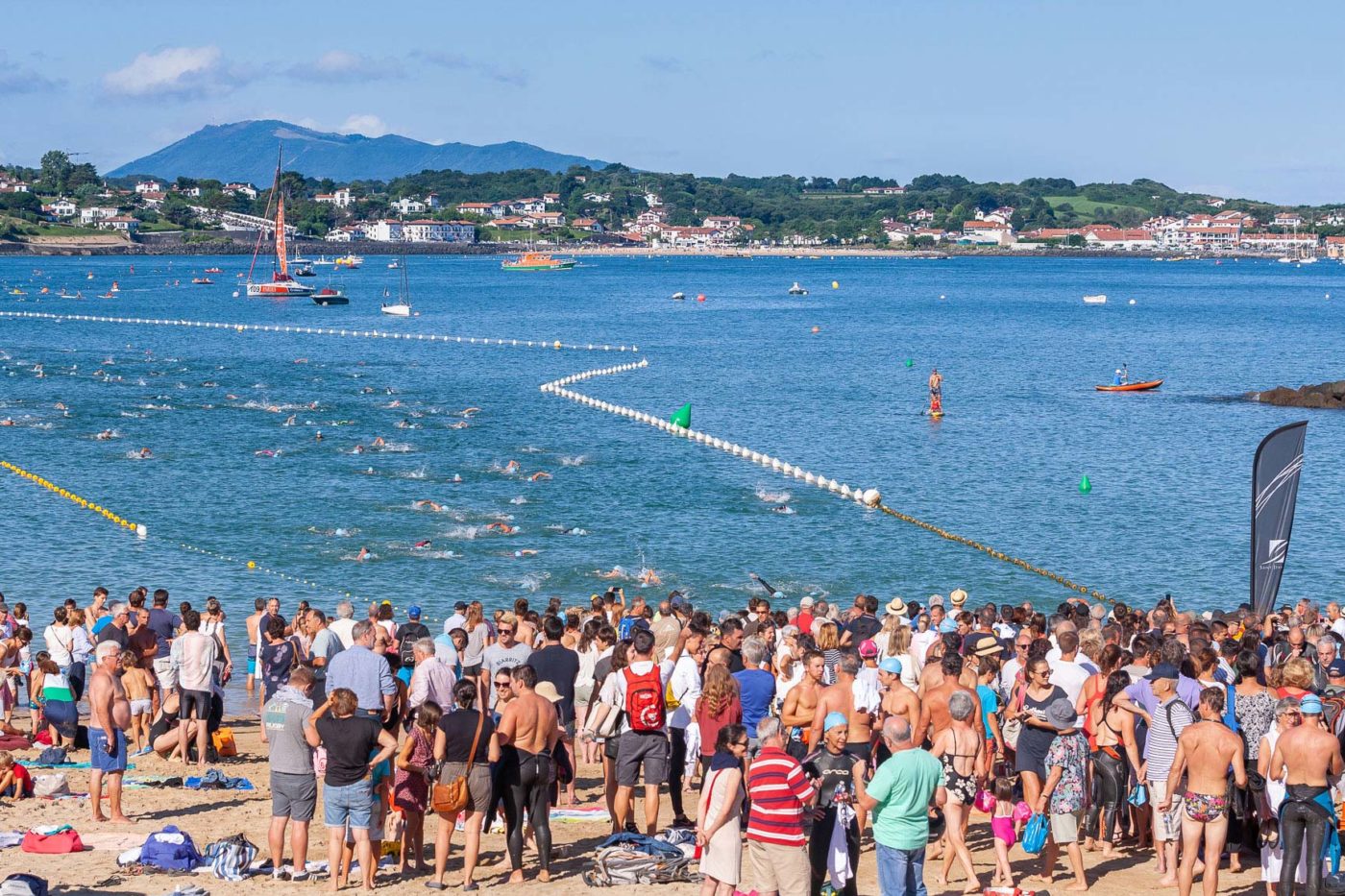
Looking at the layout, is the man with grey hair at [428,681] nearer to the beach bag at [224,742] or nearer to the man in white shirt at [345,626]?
the man in white shirt at [345,626]

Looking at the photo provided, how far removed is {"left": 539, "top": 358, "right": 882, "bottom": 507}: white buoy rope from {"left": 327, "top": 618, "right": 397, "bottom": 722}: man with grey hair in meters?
25.6

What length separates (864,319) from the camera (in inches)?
4818

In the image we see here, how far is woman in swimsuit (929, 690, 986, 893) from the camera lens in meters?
10.5

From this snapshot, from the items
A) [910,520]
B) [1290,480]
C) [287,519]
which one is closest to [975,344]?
[910,520]

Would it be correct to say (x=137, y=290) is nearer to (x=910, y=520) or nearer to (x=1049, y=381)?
(x=1049, y=381)

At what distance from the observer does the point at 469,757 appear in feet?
34.8

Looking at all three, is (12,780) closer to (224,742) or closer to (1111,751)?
(224,742)

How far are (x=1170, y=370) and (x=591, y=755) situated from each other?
67953 mm

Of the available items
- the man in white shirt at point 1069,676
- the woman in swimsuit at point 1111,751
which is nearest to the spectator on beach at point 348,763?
the man in white shirt at point 1069,676

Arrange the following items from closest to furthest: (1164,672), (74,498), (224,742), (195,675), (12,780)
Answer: (1164,672), (12,780), (195,675), (224,742), (74,498)

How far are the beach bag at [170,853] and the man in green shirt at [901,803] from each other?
201 inches

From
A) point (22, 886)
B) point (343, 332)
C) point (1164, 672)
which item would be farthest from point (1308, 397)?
point (22, 886)

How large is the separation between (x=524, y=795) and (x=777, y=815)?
104 inches

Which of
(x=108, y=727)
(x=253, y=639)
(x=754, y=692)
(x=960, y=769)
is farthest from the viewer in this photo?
(x=253, y=639)
